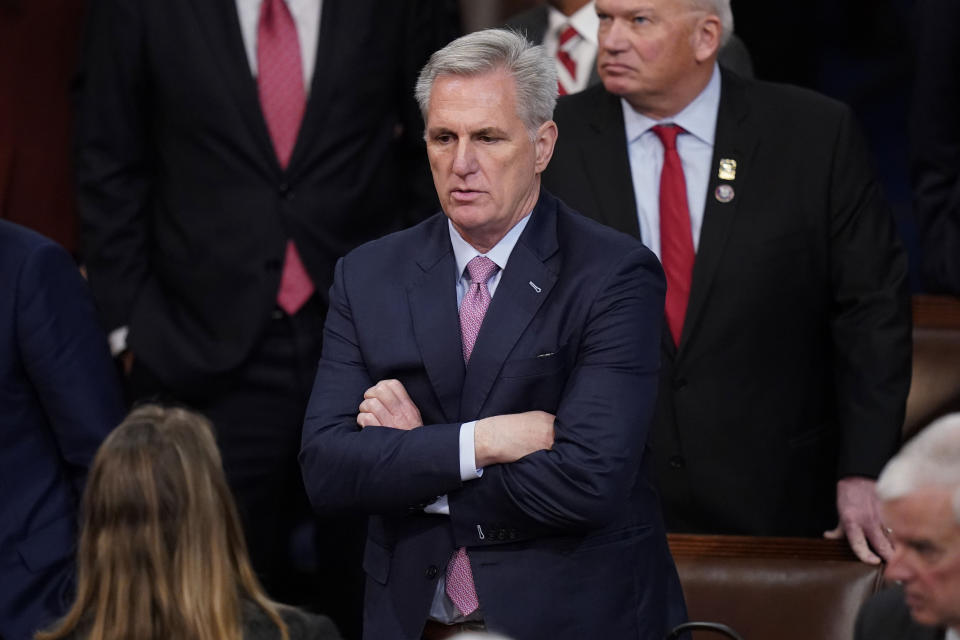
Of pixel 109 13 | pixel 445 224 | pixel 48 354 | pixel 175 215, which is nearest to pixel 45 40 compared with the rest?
pixel 109 13

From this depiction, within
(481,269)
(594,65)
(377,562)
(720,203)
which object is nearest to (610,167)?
(720,203)

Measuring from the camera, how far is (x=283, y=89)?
4363 mm

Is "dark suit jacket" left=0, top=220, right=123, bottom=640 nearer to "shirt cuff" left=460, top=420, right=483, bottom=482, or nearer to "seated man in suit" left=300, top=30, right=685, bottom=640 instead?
"seated man in suit" left=300, top=30, right=685, bottom=640

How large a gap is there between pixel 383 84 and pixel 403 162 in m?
0.27

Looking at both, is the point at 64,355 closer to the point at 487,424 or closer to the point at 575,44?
the point at 487,424

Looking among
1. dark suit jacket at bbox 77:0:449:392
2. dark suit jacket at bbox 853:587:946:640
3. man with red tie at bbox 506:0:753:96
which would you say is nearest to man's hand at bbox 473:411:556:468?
dark suit jacket at bbox 853:587:946:640

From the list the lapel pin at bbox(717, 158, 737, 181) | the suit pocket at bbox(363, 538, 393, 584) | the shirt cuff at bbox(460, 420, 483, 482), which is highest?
the lapel pin at bbox(717, 158, 737, 181)

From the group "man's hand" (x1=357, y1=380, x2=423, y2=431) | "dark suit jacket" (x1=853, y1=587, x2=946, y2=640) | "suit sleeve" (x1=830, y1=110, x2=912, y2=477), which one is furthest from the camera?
"suit sleeve" (x1=830, y1=110, x2=912, y2=477)

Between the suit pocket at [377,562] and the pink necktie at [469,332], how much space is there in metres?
0.13

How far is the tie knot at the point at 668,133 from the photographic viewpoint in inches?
157

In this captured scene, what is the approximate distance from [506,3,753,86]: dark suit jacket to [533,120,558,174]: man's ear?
3.86ft

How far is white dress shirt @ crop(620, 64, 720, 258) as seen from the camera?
3973 millimetres

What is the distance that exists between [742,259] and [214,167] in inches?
55.1

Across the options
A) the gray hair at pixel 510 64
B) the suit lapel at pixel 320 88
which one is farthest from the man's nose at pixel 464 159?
the suit lapel at pixel 320 88
